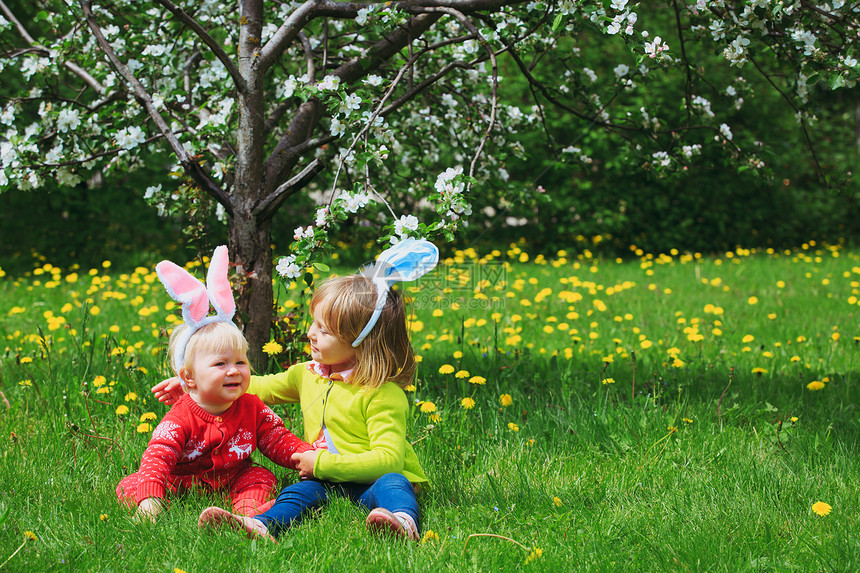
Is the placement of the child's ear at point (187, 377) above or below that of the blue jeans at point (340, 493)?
above

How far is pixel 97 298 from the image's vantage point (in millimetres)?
4961

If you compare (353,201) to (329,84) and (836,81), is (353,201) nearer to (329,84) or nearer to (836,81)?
(329,84)

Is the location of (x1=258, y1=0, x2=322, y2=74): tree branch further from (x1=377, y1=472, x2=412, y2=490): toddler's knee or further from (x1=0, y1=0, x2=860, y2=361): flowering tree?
(x1=377, y1=472, x2=412, y2=490): toddler's knee

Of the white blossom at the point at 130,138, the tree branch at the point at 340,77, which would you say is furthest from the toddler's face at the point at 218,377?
the white blossom at the point at 130,138

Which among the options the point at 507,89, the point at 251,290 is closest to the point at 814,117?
the point at 251,290

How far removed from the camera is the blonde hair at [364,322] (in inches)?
81.7

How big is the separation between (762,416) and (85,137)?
313 centimetres

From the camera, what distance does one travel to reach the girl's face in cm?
211

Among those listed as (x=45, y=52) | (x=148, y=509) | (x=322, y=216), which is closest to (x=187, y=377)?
(x=148, y=509)

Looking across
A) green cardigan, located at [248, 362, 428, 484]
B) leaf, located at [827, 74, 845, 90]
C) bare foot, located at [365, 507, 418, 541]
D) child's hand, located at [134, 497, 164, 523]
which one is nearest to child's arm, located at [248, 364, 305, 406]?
green cardigan, located at [248, 362, 428, 484]

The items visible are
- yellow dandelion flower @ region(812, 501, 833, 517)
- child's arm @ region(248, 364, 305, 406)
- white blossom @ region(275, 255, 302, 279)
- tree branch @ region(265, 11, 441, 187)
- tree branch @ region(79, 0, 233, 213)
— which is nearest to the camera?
yellow dandelion flower @ region(812, 501, 833, 517)

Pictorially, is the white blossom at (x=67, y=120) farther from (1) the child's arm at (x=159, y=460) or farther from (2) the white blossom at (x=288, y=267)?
(1) the child's arm at (x=159, y=460)

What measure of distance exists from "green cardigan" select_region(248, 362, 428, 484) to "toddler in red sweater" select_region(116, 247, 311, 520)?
15 centimetres

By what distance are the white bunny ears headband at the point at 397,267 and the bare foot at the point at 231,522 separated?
0.56m
